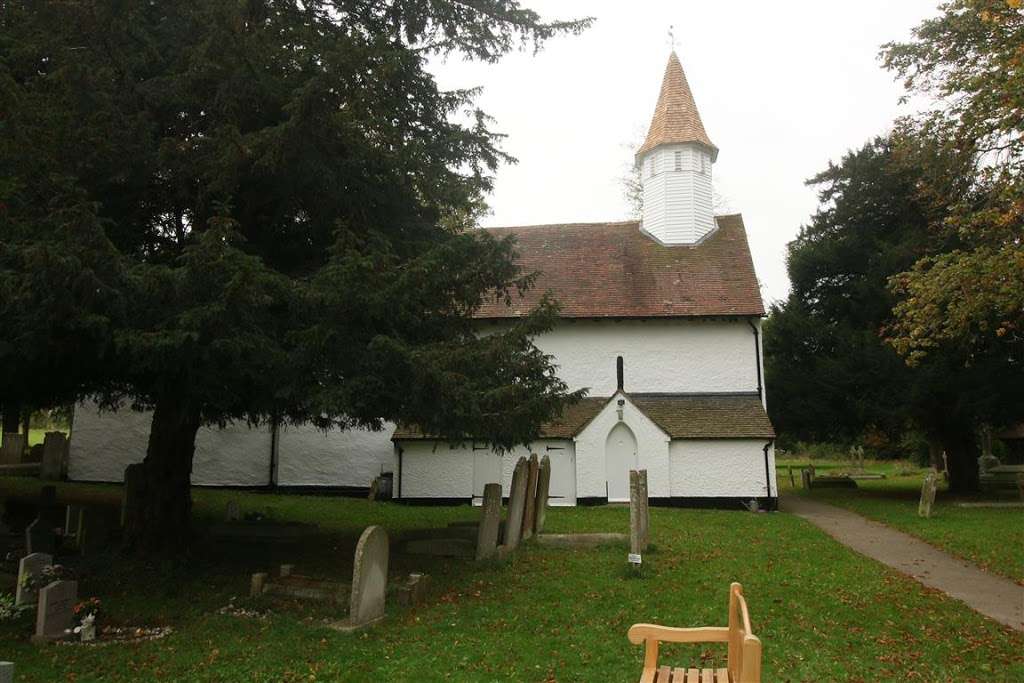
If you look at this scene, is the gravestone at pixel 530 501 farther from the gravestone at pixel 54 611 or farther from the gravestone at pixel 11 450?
the gravestone at pixel 11 450

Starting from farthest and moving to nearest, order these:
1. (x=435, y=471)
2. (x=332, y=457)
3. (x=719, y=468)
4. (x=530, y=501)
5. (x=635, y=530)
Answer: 1. (x=332, y=457)
2. (x=435, y=471)
3. (x=719, y=468)
4. (x=530, y=501)
5. (x=635, y=530)

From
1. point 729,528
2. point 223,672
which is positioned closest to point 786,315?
point 729,528

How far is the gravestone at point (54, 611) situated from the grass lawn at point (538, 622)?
0.21 m

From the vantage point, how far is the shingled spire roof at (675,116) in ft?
85.8

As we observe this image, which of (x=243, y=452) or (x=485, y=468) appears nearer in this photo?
(x=485, y=468)

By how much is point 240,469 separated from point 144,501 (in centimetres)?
1347

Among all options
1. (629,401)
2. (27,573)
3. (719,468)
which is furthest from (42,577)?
(719,468)

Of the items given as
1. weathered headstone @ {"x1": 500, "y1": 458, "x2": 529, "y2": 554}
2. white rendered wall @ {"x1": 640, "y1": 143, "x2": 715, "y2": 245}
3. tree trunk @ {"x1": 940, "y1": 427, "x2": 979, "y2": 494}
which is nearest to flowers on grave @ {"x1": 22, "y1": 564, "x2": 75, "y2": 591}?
weathered headstone @ {"x1": 500, "y1": 458, "x2": 529, "y2": 554}

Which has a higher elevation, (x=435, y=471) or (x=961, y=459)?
(x=961, y=459)

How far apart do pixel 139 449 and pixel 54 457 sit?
2928 mm

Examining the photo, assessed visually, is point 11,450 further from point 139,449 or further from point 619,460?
point 619,460

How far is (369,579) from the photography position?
8352 millimetres

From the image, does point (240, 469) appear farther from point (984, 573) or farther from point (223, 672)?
point (984, 573)

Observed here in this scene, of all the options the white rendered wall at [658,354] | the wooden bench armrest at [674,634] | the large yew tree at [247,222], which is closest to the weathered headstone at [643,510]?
the large yew tree at [247,222]
